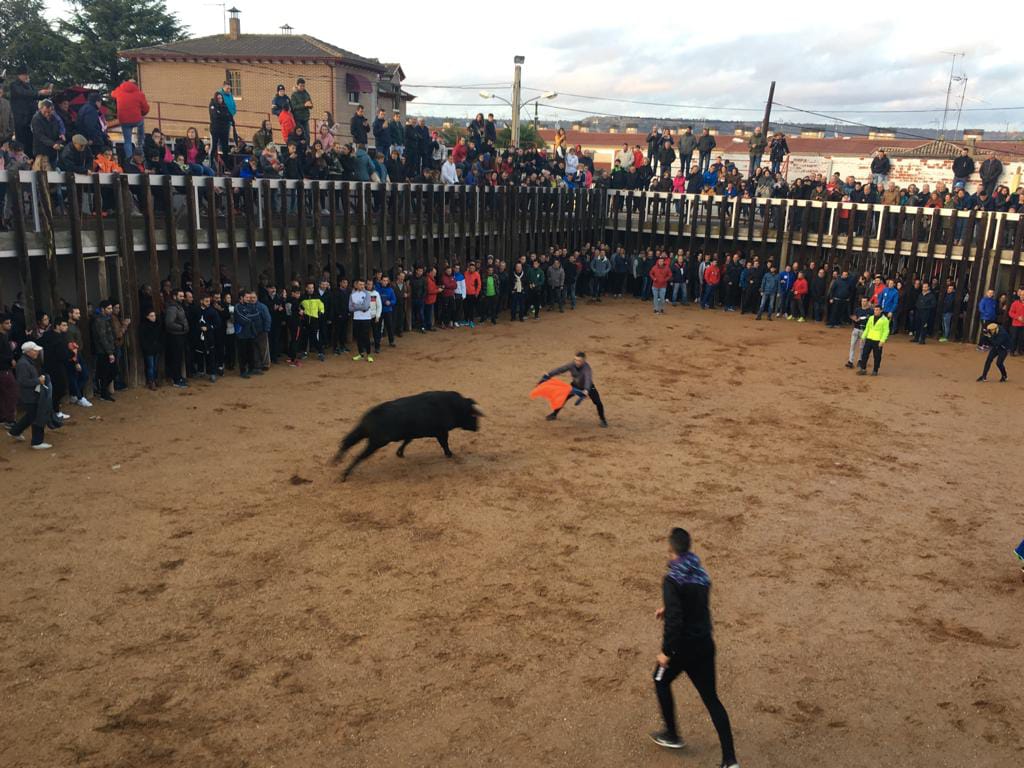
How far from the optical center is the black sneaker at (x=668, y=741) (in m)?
6.65

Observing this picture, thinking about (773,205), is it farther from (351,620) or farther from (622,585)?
(351,620)

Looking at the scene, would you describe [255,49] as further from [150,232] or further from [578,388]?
[578,388]

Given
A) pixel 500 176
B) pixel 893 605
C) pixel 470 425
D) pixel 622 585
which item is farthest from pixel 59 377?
pixel 500 176

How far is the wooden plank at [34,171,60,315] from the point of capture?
1430 centimetres

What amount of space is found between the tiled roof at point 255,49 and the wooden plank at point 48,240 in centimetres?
2939

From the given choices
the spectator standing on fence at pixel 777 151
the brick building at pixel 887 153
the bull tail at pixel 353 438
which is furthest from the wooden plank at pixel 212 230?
the brick building at pixel 887 153

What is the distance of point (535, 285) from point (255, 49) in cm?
2625

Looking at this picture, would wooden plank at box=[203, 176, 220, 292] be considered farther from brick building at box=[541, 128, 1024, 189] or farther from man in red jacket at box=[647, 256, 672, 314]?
brick building at box=[541, 128, 1024, 189]

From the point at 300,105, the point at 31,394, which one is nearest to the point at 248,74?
the point at 300,105

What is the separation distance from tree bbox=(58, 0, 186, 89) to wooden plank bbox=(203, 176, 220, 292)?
3209cm

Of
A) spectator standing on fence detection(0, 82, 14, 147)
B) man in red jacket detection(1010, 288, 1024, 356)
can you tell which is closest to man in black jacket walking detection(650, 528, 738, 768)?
spectator standing on fence detection(0, 82, 14, 147)

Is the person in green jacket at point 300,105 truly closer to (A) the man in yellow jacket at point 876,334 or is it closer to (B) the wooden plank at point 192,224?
(B) the wooden plank at point 192,224

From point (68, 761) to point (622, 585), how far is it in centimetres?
557

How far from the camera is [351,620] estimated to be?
8422mm
